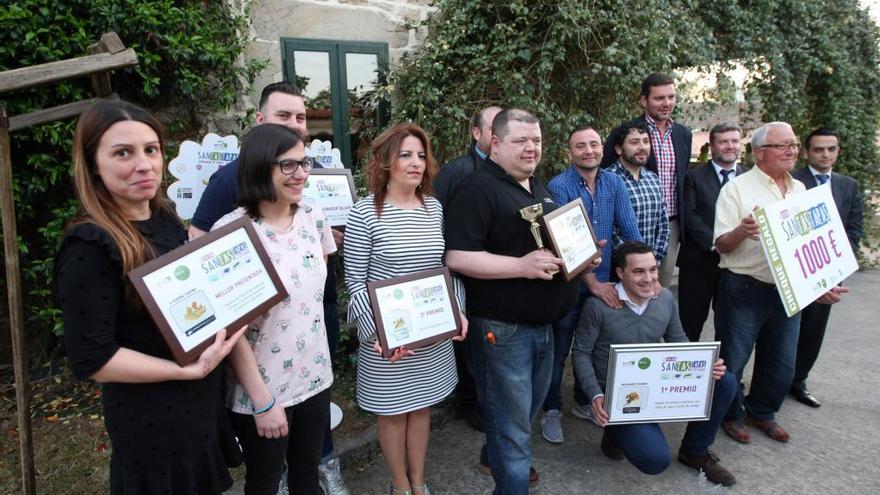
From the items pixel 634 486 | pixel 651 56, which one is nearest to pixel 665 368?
pixel 634 486

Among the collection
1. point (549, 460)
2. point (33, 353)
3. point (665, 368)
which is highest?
point (665, 368)

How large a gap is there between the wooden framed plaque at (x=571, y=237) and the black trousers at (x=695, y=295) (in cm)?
159

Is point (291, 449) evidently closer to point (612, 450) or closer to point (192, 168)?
point (192, 168)

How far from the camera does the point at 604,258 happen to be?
344cm

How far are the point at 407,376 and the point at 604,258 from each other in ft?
5.25

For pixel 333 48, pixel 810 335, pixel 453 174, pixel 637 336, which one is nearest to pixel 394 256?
pixel 453 174

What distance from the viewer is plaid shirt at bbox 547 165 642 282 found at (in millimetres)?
3412

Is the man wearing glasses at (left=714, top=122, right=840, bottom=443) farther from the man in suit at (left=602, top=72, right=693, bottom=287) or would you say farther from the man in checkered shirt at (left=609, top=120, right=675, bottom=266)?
the man in suit at (left=602, top=72, right=693, bottom=287)

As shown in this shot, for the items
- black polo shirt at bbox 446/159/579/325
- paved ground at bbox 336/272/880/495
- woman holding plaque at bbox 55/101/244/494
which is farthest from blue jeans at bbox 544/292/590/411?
woman holding plaque at bbox 55/101/244/494

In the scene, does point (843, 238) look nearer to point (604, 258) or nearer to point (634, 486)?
point (604, 258)

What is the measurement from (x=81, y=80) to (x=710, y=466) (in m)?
4.76

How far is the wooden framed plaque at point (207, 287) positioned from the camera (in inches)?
61.1

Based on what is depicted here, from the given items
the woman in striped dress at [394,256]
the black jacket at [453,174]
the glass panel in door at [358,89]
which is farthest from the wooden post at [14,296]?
the glass panel in door at [358,89]

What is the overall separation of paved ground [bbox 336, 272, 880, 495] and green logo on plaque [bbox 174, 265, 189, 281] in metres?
1.91
